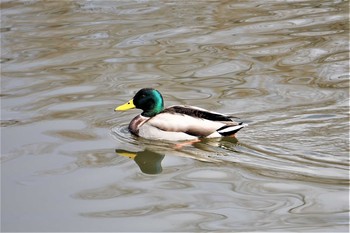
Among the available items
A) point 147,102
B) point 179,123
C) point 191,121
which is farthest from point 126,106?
point 191,121

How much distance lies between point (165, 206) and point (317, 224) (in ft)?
3.66

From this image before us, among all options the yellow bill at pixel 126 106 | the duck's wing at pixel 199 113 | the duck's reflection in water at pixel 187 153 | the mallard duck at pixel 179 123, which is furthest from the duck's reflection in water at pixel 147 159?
the yellow bill at pixel 126 106

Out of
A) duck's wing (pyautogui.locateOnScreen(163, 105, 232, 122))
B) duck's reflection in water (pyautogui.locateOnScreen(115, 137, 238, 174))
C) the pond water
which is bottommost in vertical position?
duck's reflection in water (pyautogui.locateOnScreen(115, 137, 238, 174))

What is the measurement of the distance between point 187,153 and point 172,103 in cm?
157

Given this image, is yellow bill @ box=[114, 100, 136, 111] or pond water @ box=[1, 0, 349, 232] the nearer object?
pond water @ box=[1, 0, 349, 232]

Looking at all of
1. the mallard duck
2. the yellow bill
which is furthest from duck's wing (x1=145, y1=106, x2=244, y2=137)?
the yellow bill

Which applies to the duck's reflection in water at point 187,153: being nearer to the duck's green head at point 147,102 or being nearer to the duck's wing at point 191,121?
the duck's wing at point 191,121

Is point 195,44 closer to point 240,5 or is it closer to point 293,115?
point 240,5

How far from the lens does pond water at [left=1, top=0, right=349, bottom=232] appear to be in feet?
20.5

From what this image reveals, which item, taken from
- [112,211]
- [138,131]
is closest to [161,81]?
[138,131]

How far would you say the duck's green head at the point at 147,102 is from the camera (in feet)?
27.2

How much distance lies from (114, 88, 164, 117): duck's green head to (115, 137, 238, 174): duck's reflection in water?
572 mm

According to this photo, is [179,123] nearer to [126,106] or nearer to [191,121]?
[191,121]

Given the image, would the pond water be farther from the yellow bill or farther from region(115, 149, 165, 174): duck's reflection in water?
the yellow bill
